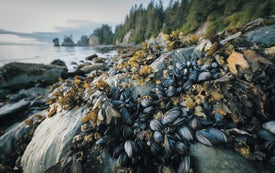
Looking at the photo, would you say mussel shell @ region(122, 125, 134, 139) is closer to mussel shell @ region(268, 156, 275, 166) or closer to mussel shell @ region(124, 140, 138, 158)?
mussel shell @ region(124, 140, 138, 158)

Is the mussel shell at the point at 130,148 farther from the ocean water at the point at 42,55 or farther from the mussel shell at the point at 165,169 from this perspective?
the ocean water at the point at 42,55

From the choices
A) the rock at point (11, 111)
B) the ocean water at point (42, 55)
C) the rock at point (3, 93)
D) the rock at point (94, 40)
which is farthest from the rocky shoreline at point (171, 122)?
the rock at point (94, 40)

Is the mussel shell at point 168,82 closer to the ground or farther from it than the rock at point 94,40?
closer to the ground

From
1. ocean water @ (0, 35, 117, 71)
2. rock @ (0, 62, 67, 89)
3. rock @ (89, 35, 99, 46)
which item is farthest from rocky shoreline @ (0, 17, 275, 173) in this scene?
rock @ (89, 35, 99, 46)

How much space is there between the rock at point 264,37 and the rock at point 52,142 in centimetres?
397

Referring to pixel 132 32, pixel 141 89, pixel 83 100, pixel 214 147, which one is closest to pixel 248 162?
pixel 214 147

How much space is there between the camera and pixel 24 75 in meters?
8.39

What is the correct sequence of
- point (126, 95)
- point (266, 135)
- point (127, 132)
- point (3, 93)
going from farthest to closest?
point (3, 93)
point (126, 95)
point (127, 132)
point (266, 135)

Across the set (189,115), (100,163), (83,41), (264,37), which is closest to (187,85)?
(189,115)

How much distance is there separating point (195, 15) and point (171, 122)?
3735 centimetres

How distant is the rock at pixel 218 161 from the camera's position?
159 centimetres

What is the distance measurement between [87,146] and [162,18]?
206ft

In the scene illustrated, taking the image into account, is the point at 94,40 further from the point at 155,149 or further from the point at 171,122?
the point at 155,149

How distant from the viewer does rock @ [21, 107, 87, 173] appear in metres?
2.24
